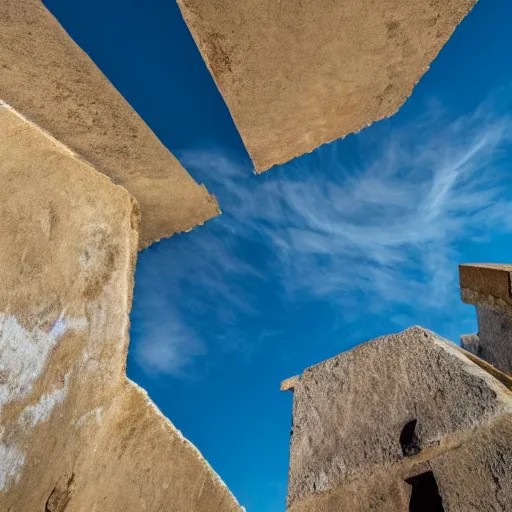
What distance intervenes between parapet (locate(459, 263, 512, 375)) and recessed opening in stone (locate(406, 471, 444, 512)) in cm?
169

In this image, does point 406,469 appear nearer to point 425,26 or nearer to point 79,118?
point 425,26

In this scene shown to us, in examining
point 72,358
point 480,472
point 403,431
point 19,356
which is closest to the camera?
point 480,472

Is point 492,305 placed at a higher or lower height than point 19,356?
higher

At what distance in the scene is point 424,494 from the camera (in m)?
1.91

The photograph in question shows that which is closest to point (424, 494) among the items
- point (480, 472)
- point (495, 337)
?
point (480, 472)

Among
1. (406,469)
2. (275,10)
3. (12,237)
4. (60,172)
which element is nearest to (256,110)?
(275,10)

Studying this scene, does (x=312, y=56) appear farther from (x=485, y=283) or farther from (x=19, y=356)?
(x=485, y=283)

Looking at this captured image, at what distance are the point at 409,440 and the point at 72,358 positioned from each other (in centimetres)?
182

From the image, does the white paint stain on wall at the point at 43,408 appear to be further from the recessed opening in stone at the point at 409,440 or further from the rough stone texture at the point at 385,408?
the recessed opening in stone at the point at 409,440

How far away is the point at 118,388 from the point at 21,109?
1682mm

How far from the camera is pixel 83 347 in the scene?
2.21 meters

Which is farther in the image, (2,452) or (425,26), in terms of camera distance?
(425,26)

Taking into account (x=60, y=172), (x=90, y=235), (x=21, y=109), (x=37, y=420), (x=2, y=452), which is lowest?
(x=2, y=452)

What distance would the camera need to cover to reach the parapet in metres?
3.13
